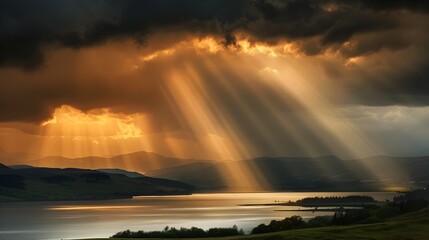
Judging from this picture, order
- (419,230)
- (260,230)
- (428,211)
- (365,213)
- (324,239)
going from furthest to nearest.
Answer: (365,213) → (428,211) → (260,230) → (419,230) → (324,239)

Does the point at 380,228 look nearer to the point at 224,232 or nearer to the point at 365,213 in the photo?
the point at 224,232

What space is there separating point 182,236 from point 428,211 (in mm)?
76608

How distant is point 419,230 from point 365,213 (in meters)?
63.0

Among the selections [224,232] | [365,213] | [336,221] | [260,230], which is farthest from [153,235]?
[365,213]

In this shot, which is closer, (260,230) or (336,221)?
(260,230)

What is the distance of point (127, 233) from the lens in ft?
567

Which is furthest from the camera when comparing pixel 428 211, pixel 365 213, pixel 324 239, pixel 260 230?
pixel 365 213

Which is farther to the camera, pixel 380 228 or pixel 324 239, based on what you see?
pixel 380 228

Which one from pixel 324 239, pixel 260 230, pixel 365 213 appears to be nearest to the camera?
pixel 324 239

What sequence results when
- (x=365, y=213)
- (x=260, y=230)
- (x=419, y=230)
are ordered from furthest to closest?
(x=365, y=213) → (x=260, y=230) → (x=419, y=230)

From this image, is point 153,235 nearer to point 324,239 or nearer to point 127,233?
point 127,233

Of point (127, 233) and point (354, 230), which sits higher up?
point (127, 233)

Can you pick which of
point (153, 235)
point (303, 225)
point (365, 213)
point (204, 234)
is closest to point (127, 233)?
point (153, 235)

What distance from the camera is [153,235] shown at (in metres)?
171
